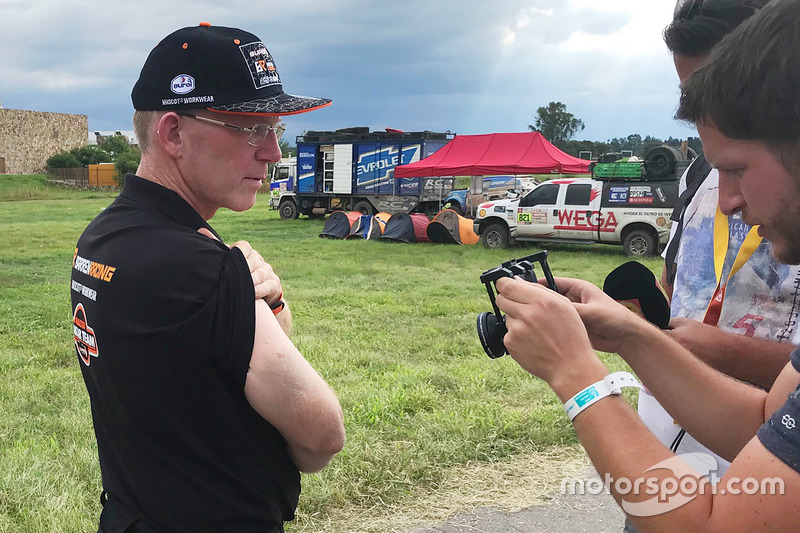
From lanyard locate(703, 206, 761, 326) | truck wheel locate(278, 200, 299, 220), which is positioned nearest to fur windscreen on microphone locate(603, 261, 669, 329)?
lanyard locate(703, 206, 761, 326)

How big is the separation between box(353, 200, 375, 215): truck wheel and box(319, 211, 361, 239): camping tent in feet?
19.9

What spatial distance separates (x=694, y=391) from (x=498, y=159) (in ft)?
56.0

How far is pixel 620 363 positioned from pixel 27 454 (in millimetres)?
5127

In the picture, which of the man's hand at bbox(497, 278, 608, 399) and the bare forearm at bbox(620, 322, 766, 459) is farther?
the bare forearm at bbox(620, 322, 766, 459)

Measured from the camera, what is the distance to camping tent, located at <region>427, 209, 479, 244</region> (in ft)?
57.3

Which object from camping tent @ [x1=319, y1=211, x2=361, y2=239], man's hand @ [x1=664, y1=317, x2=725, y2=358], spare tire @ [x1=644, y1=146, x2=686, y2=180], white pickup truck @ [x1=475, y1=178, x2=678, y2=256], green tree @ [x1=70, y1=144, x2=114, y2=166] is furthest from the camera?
green tree @ [x1=70, y1=144, x2=114, y2=166]

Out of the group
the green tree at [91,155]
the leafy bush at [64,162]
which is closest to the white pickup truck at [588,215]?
the leafy bush at [64,162]

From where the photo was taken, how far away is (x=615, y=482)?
48.3 inches

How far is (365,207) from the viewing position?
2586cm

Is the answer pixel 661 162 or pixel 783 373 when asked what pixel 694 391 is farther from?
pixel 661 162

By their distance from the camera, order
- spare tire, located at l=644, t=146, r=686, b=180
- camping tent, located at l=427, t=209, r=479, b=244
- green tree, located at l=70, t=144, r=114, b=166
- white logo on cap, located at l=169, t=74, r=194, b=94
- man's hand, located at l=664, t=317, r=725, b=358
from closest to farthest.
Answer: white logo on cap, located at l=169, t=74, r=194, b=94 → man's hand, located at l=664, t=317, r=725, b=358 → spare tire, located at l=644, t=146, r=686, b=180 → camping tent, located at l=427, t=209, r=479, b=244 → green tree, located at l=70, t=144, r=114, b=166

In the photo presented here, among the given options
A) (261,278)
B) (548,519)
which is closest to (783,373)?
(261,278)

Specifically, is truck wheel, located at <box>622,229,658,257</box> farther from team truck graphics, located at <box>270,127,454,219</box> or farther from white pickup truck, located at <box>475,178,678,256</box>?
team truck graphics, located at <box>270,127,454,219</box>

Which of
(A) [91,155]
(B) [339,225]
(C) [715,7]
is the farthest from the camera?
(A) [91,155]
